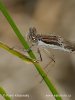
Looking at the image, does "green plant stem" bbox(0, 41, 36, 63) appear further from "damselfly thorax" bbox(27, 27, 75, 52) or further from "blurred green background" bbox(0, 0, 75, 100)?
"blurred green background" bbox(0, 0, 75, 100)

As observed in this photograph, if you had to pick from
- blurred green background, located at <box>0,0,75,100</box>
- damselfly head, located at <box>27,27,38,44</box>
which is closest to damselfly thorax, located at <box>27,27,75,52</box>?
damselfly head, located at <box>27,27,38,44</box>

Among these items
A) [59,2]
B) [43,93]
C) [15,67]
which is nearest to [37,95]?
[43,93]

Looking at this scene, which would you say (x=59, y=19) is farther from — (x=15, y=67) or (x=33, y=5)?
(x=15, y=67)

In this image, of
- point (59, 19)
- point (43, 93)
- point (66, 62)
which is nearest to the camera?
point (43, 93)

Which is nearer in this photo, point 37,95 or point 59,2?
point 37,95

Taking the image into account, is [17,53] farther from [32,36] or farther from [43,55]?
[43,55]

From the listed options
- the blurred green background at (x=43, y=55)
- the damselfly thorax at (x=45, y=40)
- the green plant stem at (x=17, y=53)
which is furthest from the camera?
the blurred green background at (x=43, y=55)

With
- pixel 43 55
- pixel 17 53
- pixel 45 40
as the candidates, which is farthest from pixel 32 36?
pixel 43 55

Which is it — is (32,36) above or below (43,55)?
above

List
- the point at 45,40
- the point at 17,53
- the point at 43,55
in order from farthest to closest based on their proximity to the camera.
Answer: the point at 43,55
the point at 45,40
the point at 17,53

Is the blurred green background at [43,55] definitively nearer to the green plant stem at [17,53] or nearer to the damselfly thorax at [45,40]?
the damselfly thorax at [45,40]

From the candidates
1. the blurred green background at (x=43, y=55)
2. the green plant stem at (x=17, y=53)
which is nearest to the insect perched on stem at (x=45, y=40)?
the green plant stem at (x=17, y=53)
